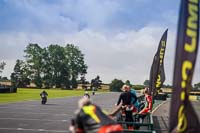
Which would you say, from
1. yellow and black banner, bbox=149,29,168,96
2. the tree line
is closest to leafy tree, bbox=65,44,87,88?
the tree line

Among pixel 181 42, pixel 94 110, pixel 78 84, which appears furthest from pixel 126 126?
pixel 78 84

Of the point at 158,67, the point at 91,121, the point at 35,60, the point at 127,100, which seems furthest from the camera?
the point at 35,60

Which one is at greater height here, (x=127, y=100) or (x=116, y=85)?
(x=116, y=85)

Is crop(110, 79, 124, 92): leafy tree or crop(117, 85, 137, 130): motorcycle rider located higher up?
crop(110, 79, 124, 92): leafy tree

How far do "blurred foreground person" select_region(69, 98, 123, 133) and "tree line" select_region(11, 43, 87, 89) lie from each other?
140452 mm

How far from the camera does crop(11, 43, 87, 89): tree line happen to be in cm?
14725

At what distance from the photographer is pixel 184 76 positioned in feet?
20.0

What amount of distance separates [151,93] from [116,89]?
135 m

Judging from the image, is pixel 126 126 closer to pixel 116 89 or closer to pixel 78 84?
pixel 116 89

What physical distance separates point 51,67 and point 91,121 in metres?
146

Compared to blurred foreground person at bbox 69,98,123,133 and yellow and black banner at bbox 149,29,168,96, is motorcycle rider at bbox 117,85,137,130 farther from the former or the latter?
blurred foreground person at bbox 69,98,123,133

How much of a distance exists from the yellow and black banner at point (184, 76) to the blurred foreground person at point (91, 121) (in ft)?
3.16

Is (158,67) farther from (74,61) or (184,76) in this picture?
(74,61)

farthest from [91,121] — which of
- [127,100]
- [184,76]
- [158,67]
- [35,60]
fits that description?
[35,60]
